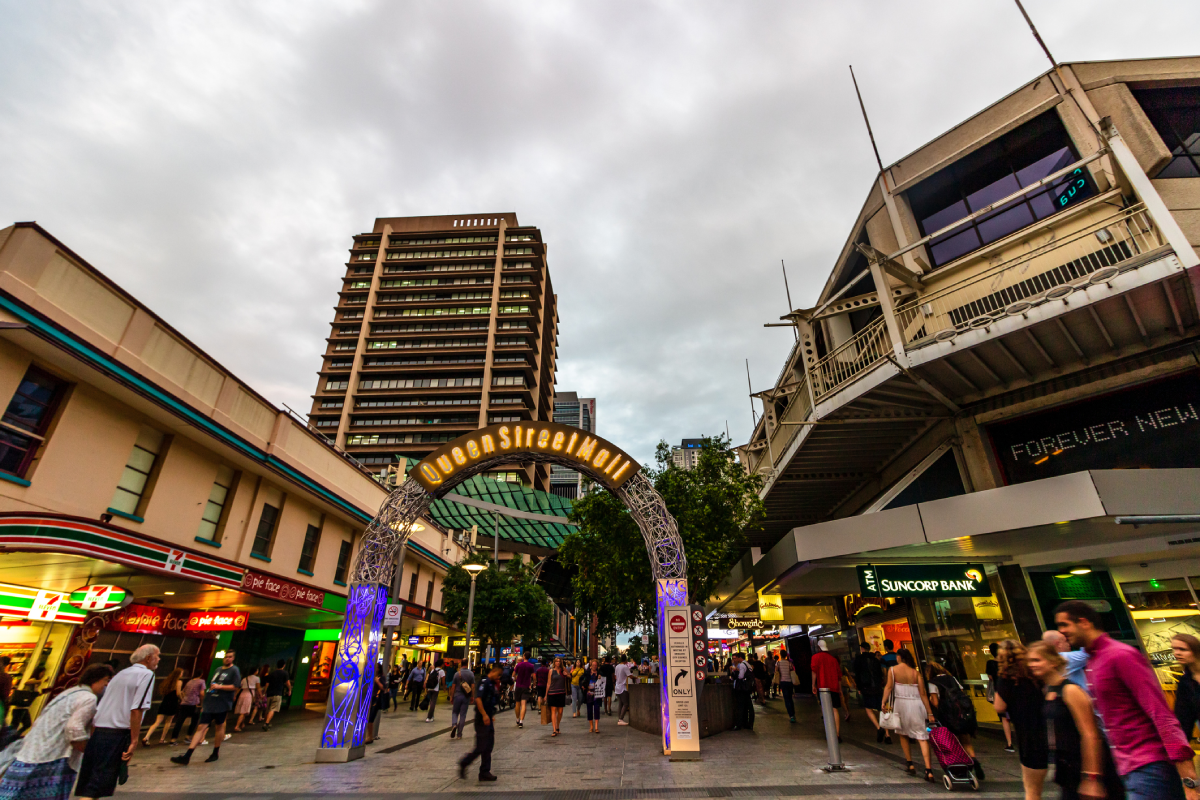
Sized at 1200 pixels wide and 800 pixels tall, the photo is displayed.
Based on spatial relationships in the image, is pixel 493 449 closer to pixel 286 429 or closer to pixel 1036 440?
pixel 286 429

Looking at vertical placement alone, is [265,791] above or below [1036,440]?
below

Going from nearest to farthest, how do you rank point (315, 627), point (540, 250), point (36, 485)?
point (36, 485) → point (315, 627) → point (540, 250)

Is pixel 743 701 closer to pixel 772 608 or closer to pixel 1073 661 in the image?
pixel 772 608

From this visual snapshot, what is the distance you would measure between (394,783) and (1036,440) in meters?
13.4

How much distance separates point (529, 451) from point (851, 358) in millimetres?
8516

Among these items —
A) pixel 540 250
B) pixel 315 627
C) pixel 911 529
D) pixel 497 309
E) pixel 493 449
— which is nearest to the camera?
pixel 911 529

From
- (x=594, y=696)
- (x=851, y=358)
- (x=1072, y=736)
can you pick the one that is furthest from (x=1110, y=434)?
(x=594, y=696)

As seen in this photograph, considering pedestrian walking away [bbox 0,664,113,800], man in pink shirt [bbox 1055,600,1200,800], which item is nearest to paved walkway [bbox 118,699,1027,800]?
pedestrian walking away [bbox 0,664,113,800]

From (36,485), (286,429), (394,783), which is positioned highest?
(286,429)

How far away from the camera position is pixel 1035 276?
11.3m

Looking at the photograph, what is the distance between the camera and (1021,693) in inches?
211

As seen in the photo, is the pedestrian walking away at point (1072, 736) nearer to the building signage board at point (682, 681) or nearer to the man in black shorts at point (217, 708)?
the building signage board at point (682, 681)

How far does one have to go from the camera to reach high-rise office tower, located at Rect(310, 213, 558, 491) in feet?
226

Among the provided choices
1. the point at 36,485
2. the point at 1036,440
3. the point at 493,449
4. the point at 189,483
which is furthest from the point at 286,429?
the point at 1036,440
